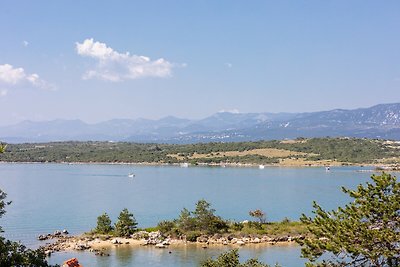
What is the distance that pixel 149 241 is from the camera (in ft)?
152

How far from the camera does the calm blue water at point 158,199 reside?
4209 cm

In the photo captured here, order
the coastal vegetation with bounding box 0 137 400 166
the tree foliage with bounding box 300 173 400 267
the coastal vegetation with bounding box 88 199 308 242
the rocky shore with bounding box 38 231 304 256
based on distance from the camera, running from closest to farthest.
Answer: the tree foliage with bounding box 300 173 400 267, the rocky shore with bounding box 38 231 304 256, the coastal vegetation with bounding box 88 199 308 242, the coastal vegetation with bounding box 0 137 400 166

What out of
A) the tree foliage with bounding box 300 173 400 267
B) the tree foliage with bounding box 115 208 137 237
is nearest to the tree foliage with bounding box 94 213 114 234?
the tree foliage with bounding box 115 208 137 237

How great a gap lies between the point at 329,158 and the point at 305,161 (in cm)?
841

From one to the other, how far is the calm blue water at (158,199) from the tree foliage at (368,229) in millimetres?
21861

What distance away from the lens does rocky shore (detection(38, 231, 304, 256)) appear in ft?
148

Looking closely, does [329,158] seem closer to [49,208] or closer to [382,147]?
[382,147]

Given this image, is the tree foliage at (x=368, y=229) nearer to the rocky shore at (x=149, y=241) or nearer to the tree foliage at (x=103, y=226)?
the rocky shore at (x=149, y=241)

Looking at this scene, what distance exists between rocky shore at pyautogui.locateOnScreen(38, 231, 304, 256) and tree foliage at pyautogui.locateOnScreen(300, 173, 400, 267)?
28119 mm

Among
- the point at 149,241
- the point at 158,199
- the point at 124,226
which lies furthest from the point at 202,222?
the point at 158,199

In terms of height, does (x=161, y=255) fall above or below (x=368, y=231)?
below

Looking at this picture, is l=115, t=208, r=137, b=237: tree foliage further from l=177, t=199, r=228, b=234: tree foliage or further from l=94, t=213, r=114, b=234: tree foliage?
l=177, t=199, r=228, b=234: tree foliage

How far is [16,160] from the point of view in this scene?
186 meters

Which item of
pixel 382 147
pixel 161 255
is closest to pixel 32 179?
pixel 161 255
